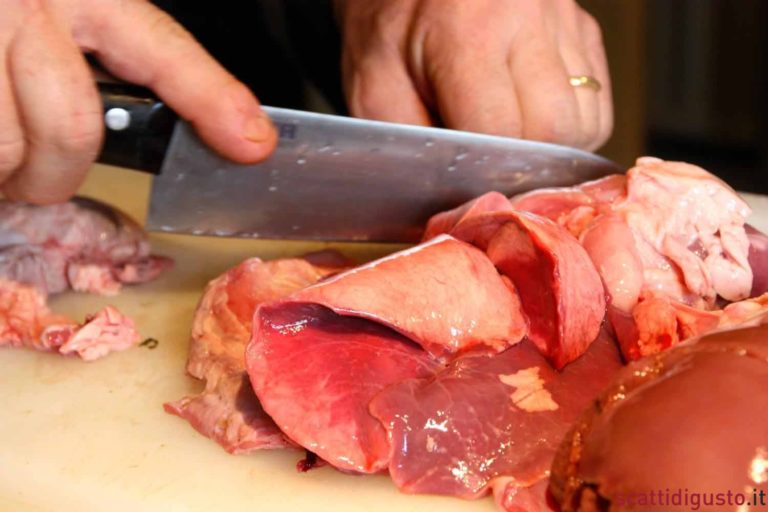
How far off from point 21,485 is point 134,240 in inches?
35.8

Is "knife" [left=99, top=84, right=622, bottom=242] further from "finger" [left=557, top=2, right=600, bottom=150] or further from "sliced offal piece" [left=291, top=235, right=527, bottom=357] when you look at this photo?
"sliced offal piece" [left=291, top=235, right=527, bottom=357]

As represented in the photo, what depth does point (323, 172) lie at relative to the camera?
232cm

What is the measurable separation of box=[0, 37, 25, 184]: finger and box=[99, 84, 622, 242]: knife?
20 cm

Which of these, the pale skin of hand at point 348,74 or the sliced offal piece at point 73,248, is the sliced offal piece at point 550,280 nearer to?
the pale skin of hand at point 348,74

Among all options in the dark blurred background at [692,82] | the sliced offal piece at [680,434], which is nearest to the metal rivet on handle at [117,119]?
the sliced offal piece at [680,434]

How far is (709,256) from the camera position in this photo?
6.56ft

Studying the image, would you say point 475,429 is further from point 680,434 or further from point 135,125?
point 135,125

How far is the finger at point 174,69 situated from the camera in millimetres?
2127

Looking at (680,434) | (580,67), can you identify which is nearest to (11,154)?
(680,434)

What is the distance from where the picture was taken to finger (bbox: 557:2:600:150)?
9.20 feet

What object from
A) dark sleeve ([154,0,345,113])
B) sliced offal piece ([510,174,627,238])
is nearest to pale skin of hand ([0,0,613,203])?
dark sleeve ([154,0,345,113])

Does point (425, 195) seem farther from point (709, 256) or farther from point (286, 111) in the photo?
point (709, 256)

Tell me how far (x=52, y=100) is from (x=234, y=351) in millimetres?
671

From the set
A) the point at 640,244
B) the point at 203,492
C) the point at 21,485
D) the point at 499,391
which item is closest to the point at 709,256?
the point at 640,244
